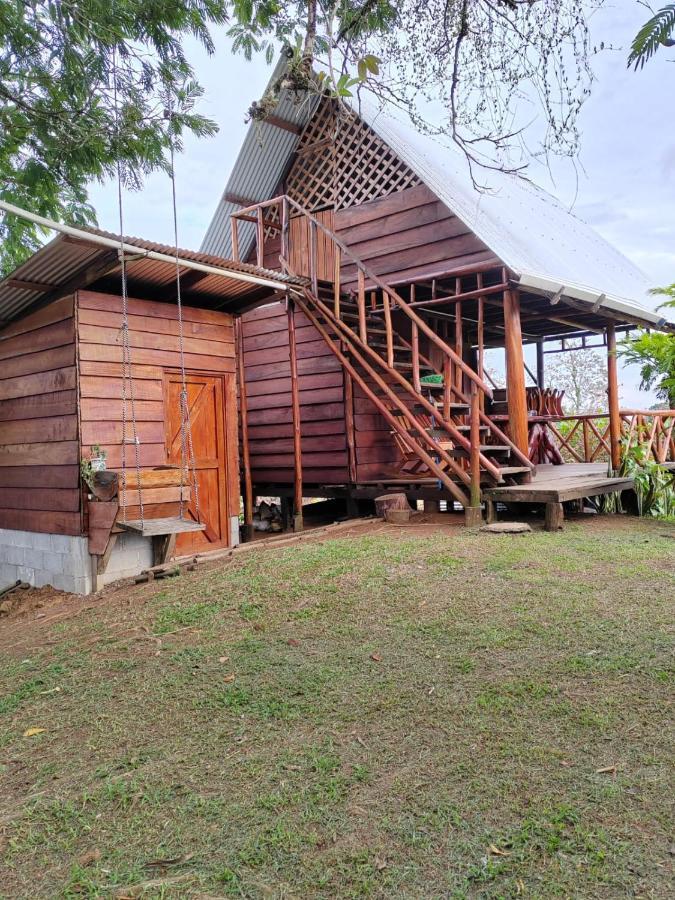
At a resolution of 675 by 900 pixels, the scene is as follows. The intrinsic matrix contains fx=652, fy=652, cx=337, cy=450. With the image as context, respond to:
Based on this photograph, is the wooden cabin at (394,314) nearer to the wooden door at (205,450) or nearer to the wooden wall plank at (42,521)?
the wooden door at (205,450)

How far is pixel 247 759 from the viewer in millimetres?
2855

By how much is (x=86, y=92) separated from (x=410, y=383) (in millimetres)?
5322

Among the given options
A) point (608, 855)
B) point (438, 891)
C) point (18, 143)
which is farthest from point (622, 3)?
point (18, 143)

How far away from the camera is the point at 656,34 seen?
1.70m

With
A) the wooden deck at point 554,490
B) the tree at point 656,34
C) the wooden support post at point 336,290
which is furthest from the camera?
the wooden support post at point 336,290

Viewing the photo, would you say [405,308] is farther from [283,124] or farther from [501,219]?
[283,124]

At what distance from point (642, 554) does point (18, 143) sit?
7.51m

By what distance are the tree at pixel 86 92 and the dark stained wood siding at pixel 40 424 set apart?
1593mm

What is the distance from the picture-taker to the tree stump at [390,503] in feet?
27.5

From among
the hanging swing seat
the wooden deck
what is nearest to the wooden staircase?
the wooden deck

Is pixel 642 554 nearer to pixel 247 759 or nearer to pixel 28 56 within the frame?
pixel 247 759

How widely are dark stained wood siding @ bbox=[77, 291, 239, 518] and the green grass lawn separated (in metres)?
2.26

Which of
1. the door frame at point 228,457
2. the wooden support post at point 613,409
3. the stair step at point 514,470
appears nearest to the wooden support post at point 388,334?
the stair step at point 514,470

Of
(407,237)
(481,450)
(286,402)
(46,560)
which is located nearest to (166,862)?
(46,560)
